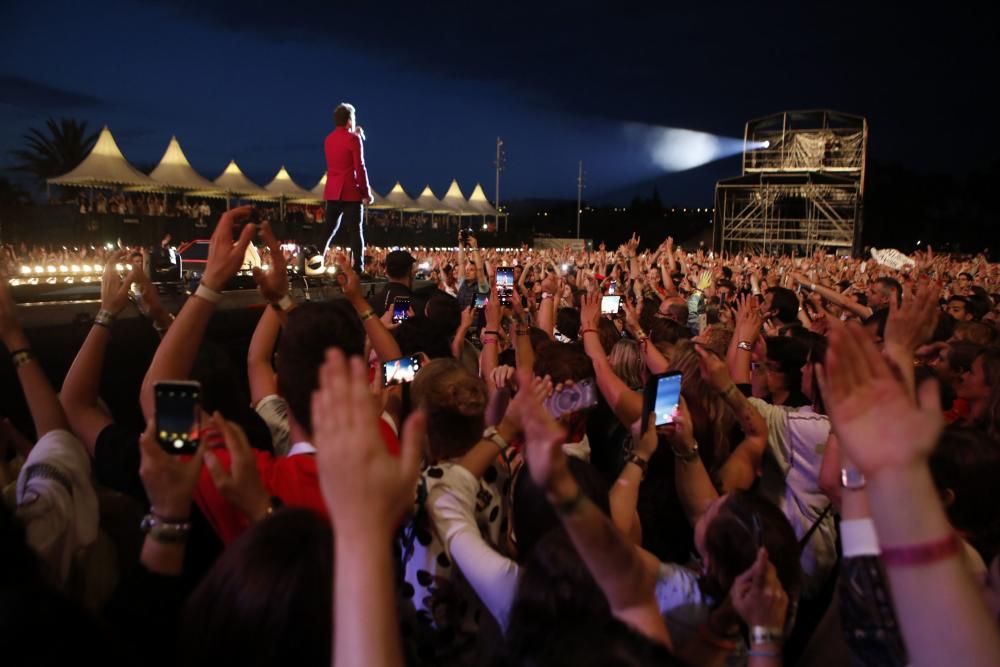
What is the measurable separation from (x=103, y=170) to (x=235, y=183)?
26.9 ft

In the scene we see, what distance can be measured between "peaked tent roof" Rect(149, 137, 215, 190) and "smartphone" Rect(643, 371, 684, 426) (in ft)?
92.4

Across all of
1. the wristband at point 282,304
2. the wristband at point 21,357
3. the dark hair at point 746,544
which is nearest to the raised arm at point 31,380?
the wristband at point 21,357

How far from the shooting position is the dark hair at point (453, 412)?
2.40m

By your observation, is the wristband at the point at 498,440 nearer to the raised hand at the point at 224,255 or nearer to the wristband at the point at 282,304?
the raised hand at the point at 224,255

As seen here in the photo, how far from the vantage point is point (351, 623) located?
1.07 metres

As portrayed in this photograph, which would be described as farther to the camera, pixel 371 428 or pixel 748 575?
pixel 748 575

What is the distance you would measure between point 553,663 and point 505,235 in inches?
1498

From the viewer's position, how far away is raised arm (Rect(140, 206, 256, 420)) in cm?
232

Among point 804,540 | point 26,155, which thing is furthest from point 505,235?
point 804,540

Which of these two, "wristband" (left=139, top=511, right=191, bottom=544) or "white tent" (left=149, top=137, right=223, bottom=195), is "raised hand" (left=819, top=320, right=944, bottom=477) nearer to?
"wristband" (left=139, top=511, right=191, bottom=544)

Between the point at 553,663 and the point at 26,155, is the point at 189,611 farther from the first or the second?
the point at 26,155

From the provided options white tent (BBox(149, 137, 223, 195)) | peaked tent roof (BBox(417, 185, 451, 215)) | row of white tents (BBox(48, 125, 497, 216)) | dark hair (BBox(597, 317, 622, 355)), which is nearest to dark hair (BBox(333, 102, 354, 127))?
dark hair (BBox(597, 317, 622, 355))

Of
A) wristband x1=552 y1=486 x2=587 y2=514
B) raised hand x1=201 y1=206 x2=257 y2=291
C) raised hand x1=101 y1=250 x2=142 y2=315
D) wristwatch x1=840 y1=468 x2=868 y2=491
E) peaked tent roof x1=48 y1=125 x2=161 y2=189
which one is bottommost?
wristwatch x1=840 y1=468 x2=868 y2=491

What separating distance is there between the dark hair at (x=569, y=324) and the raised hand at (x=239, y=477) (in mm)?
→ 4329
